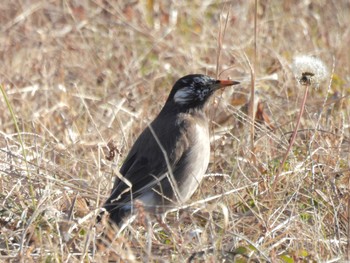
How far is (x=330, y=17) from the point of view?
8961mm

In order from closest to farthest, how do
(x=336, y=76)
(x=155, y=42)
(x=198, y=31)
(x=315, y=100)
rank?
1. (x=315, y=100)
2. (x=336, y=76)
3. (x=155, y=42)
4. (x=198, y=31)

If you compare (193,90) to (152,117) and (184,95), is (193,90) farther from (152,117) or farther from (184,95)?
(152,117)

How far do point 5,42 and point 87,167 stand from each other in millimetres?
3073

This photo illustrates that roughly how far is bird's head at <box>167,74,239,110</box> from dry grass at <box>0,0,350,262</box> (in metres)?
0.17

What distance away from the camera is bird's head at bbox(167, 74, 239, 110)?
219 inches

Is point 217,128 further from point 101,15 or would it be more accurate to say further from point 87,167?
point 101,15

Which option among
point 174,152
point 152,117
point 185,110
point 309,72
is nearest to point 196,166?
point 174,152

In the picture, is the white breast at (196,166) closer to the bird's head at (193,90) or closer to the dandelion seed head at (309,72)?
the bird's head at (193,90)

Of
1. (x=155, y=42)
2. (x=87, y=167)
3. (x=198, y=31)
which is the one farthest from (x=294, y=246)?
(x=198, y=31)

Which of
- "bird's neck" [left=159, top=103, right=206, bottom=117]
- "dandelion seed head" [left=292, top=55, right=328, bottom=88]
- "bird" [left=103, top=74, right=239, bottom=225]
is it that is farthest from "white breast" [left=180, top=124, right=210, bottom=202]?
"dandelion seed head" [left=292, top=55, right=328, bottom=88]

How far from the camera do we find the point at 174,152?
17.5 feet

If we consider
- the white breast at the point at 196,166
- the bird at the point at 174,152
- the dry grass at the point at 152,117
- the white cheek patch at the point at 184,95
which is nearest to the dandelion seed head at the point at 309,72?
the dry grass at the point at 152,117

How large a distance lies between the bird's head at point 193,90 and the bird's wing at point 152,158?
0.58 ft

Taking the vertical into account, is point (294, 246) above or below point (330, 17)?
above
